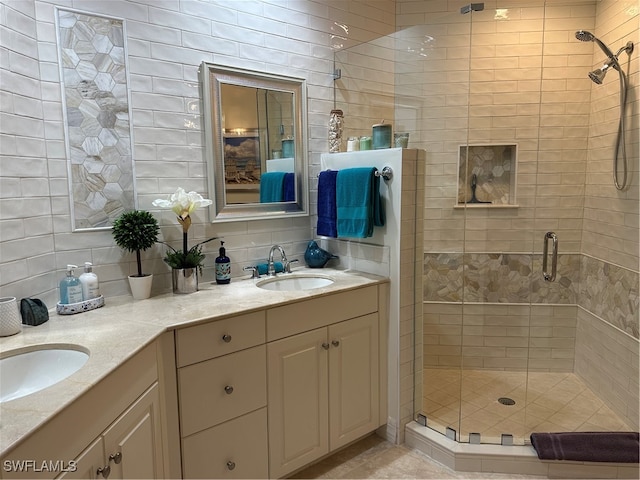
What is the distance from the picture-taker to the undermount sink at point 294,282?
2447mm

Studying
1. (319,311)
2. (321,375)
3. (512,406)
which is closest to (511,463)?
(512,406)

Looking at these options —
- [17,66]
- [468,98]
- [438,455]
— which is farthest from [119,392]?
[468,98]

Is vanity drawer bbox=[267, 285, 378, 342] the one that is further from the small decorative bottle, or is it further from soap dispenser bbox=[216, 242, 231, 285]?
the small decorative bottle

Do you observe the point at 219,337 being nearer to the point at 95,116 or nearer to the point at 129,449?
the point at 129,449

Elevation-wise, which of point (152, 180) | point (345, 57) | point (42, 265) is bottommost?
point (42, 265)

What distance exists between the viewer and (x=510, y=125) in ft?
9.73

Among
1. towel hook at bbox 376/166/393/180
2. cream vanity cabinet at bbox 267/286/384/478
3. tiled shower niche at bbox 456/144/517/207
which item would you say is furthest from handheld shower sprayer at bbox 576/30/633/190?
cream vanity cabinet at bbox 267/286/384/478

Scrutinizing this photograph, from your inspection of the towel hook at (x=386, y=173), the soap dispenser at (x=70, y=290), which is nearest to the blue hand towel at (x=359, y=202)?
the towel hook at (x=386, y=173)

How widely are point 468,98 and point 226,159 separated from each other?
168 cm

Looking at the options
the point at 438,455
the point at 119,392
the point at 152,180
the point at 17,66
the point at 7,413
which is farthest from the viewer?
the point at 438,455

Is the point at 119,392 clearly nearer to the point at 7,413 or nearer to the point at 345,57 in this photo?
the point at 7,413

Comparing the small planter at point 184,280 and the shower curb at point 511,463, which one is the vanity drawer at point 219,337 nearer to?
the small planter at point 184,280

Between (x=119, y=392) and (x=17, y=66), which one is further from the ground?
(x=17, y=66)
